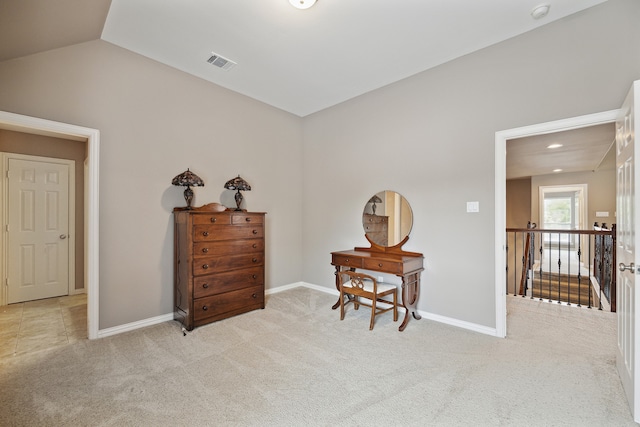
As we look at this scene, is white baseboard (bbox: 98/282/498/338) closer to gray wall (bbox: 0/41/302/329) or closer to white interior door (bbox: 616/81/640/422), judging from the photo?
gray wall (bbox: 0/41/302/329)

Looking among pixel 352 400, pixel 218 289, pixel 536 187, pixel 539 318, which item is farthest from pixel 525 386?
pixel 536 187

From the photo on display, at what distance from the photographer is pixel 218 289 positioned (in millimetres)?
3234

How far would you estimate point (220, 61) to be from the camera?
3.23 metres

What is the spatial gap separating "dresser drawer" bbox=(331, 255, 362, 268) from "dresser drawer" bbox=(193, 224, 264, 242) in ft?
3.37

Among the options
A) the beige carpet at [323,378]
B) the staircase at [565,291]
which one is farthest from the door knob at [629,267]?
the staircase at [565,291]

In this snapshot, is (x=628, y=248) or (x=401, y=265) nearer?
(x=628, y=248)

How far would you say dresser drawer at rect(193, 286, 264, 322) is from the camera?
308cm

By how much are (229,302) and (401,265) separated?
2.02m

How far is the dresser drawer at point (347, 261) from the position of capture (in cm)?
350

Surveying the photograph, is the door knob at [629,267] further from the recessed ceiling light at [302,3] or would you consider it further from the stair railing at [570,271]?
the recessed ceiling light at [302,3]

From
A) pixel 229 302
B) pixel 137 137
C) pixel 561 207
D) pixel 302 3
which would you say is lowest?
pixel 229 302

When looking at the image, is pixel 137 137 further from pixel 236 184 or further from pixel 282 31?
pixel 282 31

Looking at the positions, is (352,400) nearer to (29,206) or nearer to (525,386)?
(525,386)

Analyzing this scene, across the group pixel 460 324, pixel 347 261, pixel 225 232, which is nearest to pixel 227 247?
pixel 225 232
